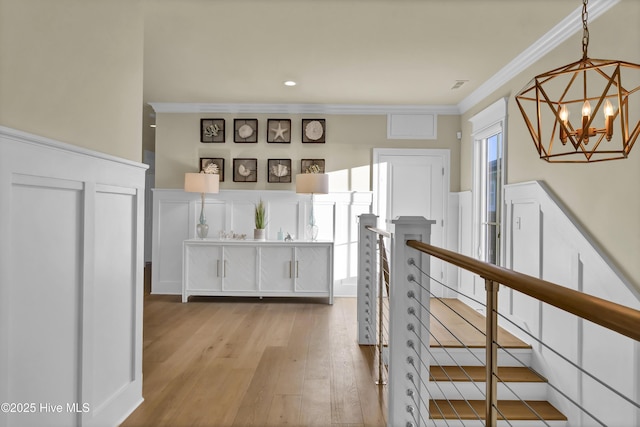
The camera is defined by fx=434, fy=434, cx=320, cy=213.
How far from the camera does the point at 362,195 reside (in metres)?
5.62

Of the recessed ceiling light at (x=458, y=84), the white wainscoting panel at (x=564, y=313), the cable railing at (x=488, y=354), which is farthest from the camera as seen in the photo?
the recessed ceiling light at (x=458, y=84)

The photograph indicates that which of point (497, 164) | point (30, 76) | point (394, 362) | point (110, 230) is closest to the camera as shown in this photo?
point (30, 76)

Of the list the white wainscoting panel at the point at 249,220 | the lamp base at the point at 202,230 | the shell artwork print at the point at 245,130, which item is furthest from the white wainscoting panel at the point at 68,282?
the shell artwork print at the point at 245,130

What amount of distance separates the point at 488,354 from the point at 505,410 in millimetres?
2184

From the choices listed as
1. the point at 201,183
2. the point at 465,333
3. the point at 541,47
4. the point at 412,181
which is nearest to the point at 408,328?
the point at 465,333

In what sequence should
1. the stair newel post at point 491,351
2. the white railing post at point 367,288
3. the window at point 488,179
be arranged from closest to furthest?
the stair newel post at point 491,351 → the white railing post at point 367,288 → the window at point 488,179

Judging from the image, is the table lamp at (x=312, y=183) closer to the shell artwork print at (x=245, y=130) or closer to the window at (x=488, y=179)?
the shell artwork print at (x=245, y=130)

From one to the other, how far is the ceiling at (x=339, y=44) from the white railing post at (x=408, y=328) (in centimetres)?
175

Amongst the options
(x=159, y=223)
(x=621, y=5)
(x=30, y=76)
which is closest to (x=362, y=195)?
(x=159, y=223)

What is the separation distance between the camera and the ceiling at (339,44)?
2.95 metres

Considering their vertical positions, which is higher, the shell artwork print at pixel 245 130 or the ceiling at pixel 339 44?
the ceiling at pixel 339 44

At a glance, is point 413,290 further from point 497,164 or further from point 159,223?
point 159,223

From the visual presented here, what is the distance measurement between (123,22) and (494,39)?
2.70 metres

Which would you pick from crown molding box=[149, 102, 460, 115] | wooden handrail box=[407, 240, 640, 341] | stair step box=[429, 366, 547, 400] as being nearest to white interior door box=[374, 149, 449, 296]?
crown molding box=[149, 102, 460, 115]
